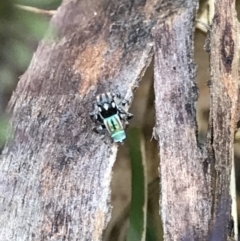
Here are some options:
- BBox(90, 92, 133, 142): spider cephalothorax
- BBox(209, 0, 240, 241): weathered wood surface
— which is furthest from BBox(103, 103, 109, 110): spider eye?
BBox(209, 0, 240, 241): weathered wood surface

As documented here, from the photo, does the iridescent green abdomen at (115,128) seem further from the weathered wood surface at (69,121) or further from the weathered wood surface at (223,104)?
the weathered wood surface at (223,104)

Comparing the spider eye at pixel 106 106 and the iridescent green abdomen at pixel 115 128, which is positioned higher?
the spider eye at pixel 106 106

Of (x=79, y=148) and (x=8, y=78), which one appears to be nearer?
(x=79, y=148)

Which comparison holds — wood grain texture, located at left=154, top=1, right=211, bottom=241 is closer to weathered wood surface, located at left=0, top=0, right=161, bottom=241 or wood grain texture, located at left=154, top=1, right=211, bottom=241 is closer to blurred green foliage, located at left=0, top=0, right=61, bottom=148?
weathered wood surface, located at left=0, top=0, right=161, bottom=241

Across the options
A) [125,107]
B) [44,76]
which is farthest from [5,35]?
[125,107]

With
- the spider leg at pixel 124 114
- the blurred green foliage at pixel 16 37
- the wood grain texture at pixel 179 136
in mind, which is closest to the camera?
the wood grain texture at pixel 179 136

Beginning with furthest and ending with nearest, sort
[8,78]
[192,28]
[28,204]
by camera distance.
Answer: [8,78] < [192,28] < [28,204]

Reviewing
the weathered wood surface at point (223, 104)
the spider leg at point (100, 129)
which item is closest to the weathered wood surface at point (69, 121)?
the spider leg at point (100, 129)

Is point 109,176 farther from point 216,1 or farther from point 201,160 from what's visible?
point 216,1

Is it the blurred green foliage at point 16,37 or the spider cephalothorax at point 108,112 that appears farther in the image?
the blurred green foliage at point 16,37
